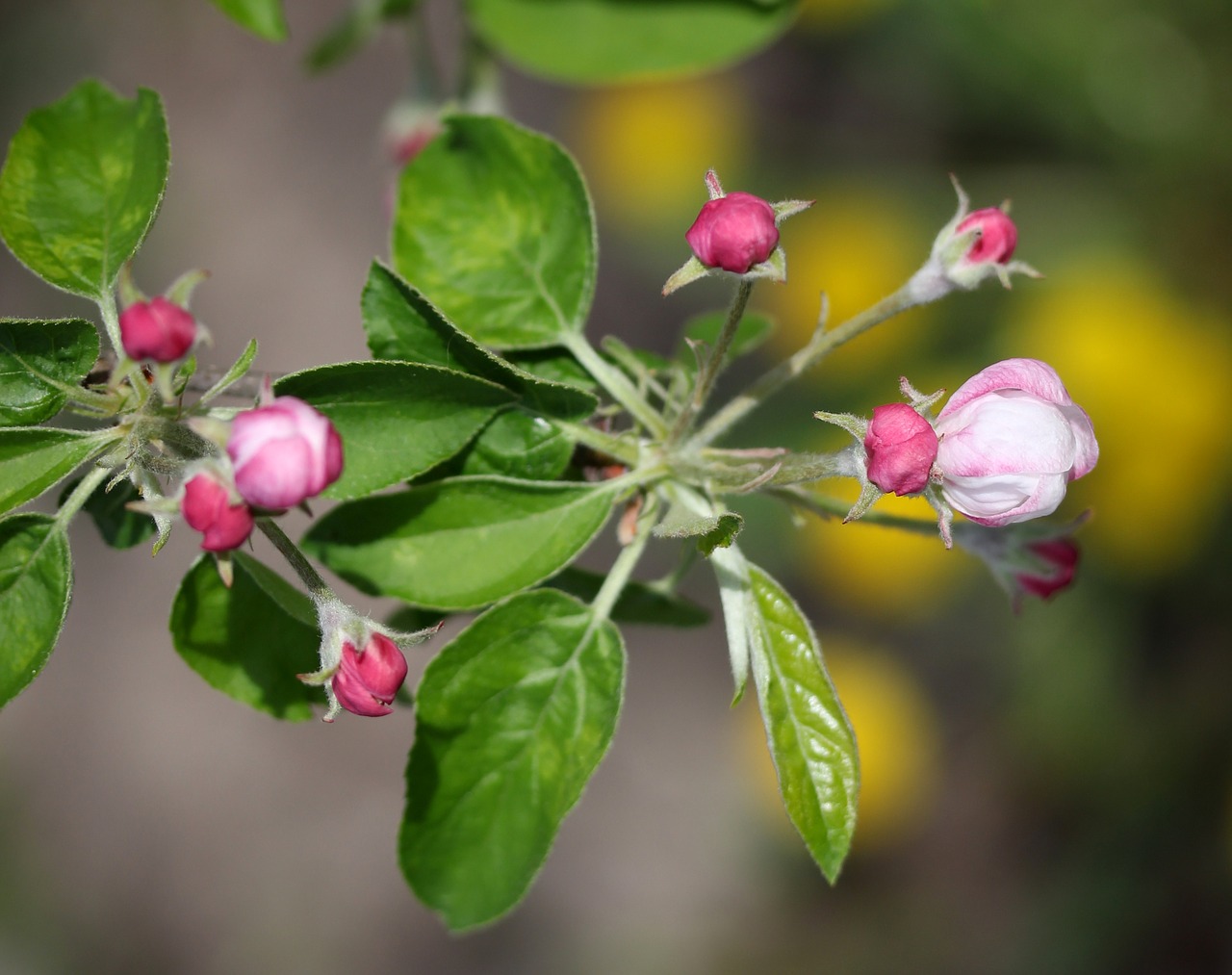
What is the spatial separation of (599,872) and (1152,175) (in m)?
3.34

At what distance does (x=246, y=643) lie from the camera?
1.26 meters

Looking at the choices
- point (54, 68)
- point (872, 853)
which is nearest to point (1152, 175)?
point (872, 853)

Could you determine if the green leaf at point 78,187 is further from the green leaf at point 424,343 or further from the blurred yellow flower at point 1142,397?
the blurred yellow flower at point 1142,397

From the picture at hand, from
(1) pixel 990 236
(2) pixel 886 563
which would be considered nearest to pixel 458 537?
(1) pixel 990 236

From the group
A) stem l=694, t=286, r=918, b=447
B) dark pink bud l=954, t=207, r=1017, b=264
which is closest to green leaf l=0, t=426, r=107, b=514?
stem l=694, t=286, r=918, b=447

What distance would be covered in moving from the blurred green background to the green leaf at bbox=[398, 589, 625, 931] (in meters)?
2.29

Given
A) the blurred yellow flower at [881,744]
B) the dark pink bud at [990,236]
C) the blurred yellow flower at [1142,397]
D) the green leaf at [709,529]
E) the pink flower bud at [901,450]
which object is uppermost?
the dark pink bud at [990,236]

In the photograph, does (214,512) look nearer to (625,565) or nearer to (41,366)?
(41,366)

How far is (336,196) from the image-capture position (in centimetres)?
460

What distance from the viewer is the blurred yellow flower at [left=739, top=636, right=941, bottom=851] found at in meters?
3.68

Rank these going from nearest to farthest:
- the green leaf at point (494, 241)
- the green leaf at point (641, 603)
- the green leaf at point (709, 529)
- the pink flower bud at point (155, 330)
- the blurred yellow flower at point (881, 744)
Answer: the pink flower bud at point (155, 330) → the green leaf at point (709, 529) → the green leaf at point (494, 241) → the green leaf at point (641, 603) → the blurred yellow flower at point (881, 744)

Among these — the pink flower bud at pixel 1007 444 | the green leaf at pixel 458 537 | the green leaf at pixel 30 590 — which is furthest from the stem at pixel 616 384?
the green leaf at pixel 30 590

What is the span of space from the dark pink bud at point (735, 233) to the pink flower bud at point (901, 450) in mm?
→ 192

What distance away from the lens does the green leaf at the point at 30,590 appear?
1087 mm
